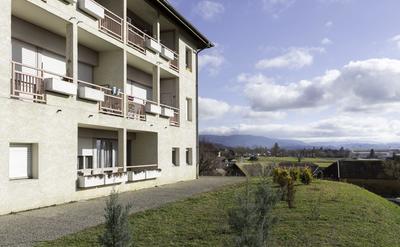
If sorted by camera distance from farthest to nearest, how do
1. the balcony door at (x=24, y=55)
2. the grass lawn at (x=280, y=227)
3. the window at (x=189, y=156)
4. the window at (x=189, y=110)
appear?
the window at (x=189, y=110) → the window at (x=189, y=156) → the balcony door at (x=24, y=55) → the grass lawn at (x=280, y=227)

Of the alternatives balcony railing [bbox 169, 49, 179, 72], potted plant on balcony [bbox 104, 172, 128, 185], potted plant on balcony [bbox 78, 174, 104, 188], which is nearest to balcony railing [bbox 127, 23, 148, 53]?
balcony railing [bbox 169, 49, 179, 72]

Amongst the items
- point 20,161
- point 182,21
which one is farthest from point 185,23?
point 20,161

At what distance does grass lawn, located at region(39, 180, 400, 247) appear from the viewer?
27.4 ft

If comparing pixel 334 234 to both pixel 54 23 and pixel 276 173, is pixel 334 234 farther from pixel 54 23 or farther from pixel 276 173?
pixel 54 23

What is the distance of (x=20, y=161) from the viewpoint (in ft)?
39.1

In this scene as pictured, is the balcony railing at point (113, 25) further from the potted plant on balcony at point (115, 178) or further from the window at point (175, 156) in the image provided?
the window at point (175, 156)

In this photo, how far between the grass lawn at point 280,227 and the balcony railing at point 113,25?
328 inches

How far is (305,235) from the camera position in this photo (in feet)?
29.8

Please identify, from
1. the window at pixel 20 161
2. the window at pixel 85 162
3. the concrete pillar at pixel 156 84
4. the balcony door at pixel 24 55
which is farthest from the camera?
the concrete pillar at pixel 156 84

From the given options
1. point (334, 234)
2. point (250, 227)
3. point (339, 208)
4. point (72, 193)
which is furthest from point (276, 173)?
point (250, 227)

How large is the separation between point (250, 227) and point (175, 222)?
5.68 metres

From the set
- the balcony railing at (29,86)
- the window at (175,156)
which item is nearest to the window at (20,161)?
the balcony railing at (29,86)

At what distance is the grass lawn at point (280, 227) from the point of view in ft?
27.4

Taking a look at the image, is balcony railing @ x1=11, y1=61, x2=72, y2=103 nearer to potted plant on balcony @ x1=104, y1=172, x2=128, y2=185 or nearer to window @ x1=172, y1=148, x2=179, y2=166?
potted plant on balcony @ x1=104, y1=172, x2=128, y2=185
